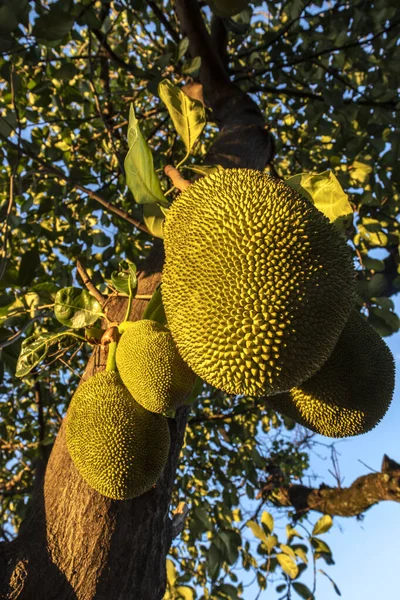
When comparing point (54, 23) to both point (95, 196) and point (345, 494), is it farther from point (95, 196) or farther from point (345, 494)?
point (345, 494)

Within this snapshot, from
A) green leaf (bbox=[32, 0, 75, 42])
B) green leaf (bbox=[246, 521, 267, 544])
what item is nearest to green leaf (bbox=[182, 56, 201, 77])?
green leaf (bbox=[32, 0, 75, 42])

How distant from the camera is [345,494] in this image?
140 inches

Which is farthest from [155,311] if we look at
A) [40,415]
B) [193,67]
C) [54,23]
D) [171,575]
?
[171,575]

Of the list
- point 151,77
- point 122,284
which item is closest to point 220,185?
point 122,284

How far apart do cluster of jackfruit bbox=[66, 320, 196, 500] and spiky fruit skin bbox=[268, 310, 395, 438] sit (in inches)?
10.5

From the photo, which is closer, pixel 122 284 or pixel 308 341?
pixel 308 341

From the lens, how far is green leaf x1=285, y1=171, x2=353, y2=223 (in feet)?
3.39

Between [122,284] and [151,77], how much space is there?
1.23 m

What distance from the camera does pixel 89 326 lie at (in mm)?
1215

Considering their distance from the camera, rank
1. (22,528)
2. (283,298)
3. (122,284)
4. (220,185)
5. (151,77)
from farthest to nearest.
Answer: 1. (151,77)
2. (122,284)
3. (22,528)
4. (220,185)
5. (283,298)

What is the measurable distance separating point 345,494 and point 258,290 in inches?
132

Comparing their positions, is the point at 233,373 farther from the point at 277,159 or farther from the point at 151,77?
the point at 277,159

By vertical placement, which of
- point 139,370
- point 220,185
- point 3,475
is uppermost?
point 220,185

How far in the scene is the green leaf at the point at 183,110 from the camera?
113cm
